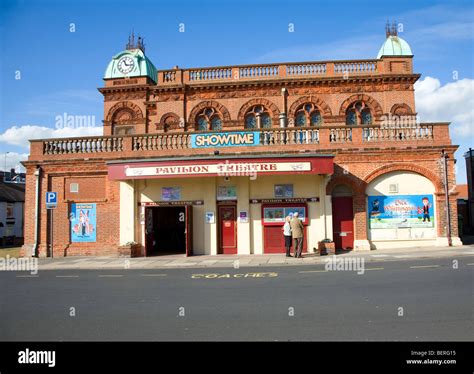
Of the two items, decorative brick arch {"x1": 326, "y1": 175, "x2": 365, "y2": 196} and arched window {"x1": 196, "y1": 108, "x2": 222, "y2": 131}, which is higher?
arched window {"x1": 196, "y1": 108, "x2": 222, "y2": 131}

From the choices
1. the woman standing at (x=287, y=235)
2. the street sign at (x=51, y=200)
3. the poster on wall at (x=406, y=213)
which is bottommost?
the woman standing at (x=287, y=235)

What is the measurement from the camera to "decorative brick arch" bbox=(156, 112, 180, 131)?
2522cm

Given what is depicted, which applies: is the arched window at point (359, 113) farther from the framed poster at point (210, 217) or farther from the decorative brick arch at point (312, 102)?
the framed poster at point (210, 217)

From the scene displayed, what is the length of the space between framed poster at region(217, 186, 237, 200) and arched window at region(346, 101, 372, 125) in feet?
31.0

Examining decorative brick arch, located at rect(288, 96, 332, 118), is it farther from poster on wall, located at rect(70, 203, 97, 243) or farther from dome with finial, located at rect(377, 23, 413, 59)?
poster on wall, located at rect(70, 203, 97, 243)

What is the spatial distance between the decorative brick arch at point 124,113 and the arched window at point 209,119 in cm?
408

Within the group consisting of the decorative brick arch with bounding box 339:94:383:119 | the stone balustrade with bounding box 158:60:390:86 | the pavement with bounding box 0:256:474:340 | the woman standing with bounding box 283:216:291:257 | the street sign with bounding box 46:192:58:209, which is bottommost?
the pavement with bounding box 0:256:474:340

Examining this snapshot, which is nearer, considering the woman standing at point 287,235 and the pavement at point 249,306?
the pavement at point 249,306

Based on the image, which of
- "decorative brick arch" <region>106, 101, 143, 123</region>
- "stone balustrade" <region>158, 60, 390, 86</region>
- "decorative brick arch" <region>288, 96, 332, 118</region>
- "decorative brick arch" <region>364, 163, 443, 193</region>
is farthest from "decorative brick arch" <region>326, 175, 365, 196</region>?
"decorative brick arch" <region>106, 101, 143, 123</region>

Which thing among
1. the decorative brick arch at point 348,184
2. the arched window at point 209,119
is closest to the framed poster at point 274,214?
the decorative brick arch at point 348,184

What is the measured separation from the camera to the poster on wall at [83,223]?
65.5 ft

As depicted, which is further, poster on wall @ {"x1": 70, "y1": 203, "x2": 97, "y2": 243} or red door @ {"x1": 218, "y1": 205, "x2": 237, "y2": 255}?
poster on wall @ {"x1": 70, "y1": 203, "x2": 97, "y2": 243}

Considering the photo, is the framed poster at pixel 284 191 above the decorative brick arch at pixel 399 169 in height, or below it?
below

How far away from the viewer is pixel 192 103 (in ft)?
82.8
